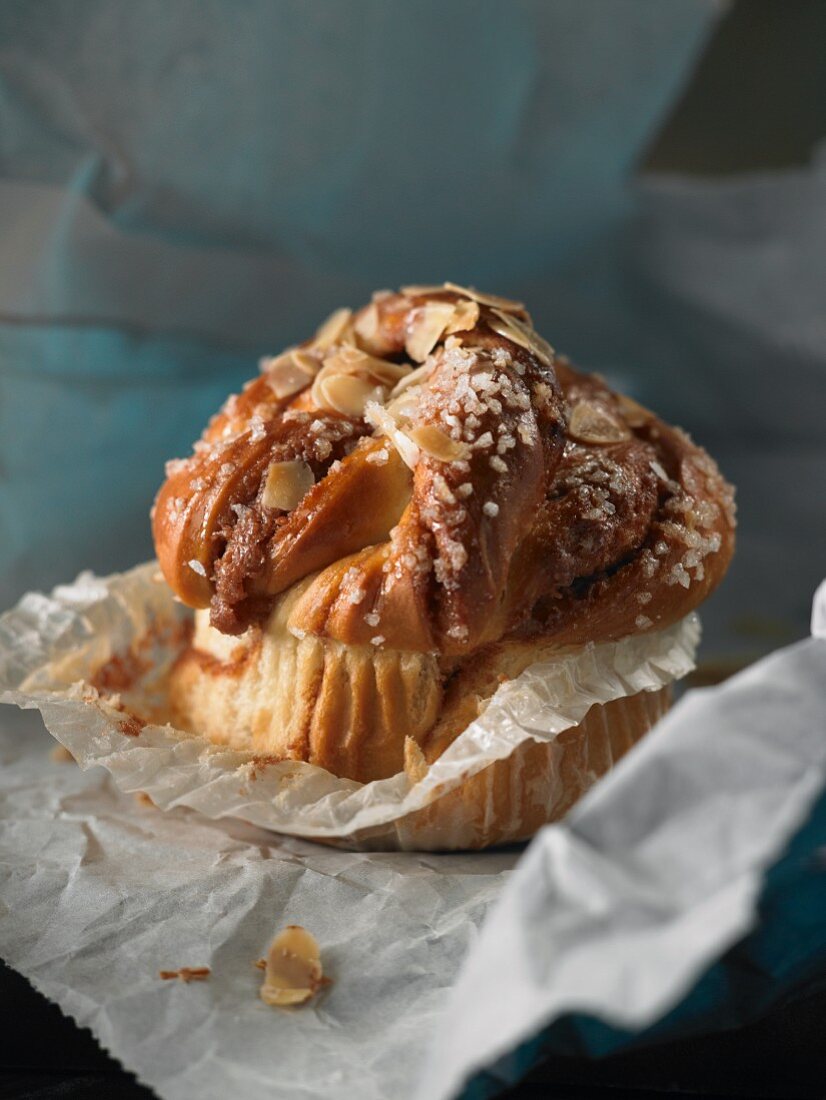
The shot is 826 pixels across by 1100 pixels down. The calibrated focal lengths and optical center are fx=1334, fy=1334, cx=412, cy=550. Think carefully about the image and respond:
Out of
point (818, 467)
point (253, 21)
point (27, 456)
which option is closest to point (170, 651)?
point (27, 456)

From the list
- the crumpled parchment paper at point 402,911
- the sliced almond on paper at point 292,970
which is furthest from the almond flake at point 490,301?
the sliced almond on paper at point 292,970

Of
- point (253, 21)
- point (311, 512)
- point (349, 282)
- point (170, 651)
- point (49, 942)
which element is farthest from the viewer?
point (349, 282)

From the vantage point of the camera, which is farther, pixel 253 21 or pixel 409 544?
pixel 253 21

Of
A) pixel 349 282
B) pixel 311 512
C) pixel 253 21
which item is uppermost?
pixel 311 512

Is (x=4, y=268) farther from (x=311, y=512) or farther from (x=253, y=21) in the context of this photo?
(x=311, y=512)

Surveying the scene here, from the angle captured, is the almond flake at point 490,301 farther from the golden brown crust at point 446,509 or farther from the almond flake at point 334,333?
the almond flake at point 334,333

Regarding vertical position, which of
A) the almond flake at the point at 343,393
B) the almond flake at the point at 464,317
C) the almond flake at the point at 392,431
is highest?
the almond flake at the point at 464,317

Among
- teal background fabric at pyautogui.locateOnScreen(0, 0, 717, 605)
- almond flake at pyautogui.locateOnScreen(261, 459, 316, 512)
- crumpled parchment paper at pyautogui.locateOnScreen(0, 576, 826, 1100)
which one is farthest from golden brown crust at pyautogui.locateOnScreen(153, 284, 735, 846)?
teal background fabric at pyautogui.locateOnScreen(0, 0, 717, 605)
